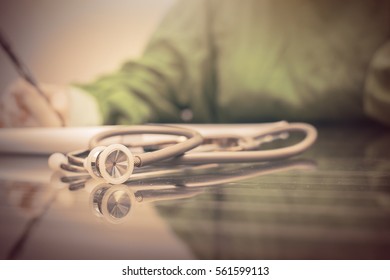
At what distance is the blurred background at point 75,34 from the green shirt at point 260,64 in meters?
0.04

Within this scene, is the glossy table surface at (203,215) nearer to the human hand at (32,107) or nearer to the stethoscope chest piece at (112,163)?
the stethoscope chest piece at (112,163)

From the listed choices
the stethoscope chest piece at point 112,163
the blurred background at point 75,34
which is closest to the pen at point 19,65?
the blurred background at point 75,34

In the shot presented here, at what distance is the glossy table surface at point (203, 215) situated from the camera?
42cm

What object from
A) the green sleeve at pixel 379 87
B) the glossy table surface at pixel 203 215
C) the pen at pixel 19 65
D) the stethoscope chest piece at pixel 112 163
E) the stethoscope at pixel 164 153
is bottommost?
the glossy table surface at pixel 203 215

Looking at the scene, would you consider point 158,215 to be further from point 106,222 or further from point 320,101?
point 320,101

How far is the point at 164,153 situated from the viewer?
607mm

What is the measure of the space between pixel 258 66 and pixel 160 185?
69 cm

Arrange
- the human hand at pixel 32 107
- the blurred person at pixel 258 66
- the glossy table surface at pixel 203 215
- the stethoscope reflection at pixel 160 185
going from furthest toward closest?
the blurred person at pixel 258 66, the human hand at pixel 32 107, the stethoscope reflection at pixel 160 185, the glossy table surface at pixel 203 215

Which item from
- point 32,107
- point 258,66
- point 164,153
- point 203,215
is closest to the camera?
point 203,215

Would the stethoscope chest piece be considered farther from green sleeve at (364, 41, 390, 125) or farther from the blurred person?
green sleeve at (364, 41, 390, 125)

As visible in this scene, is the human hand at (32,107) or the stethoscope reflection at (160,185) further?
the human hand at (32,107)

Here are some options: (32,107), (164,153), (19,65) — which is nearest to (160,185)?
(164,153)

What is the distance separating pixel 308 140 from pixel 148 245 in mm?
434

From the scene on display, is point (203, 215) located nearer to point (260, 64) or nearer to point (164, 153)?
point (164, 153)
